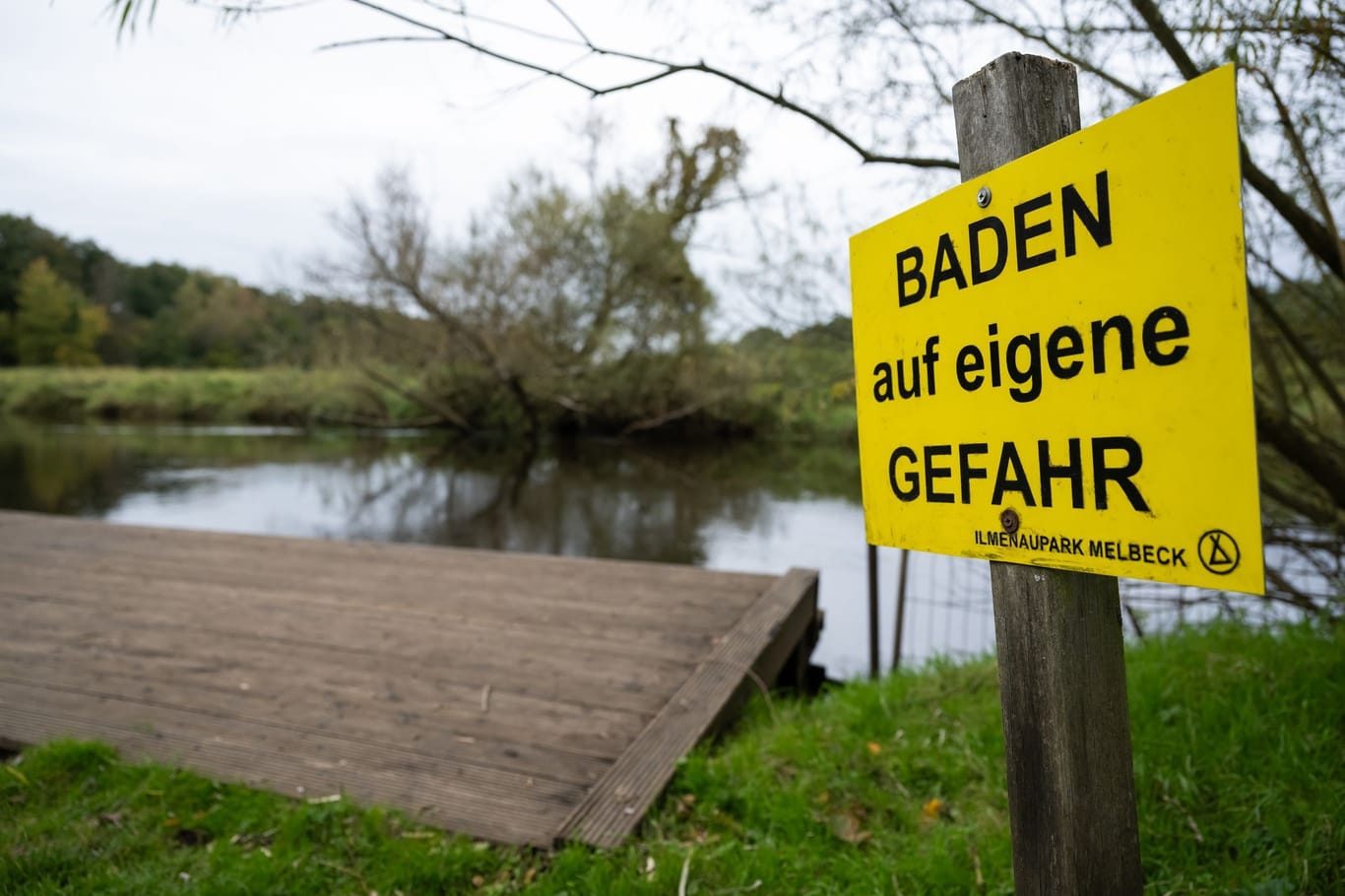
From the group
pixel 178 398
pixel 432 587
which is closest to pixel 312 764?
pixel 432 587

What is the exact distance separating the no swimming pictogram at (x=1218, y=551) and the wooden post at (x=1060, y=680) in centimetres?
19

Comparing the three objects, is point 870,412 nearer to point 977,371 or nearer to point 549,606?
point 977,371

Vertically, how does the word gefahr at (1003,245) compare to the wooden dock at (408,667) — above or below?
above

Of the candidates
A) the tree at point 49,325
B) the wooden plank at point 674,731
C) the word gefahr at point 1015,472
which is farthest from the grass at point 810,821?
the tree at point 49,325

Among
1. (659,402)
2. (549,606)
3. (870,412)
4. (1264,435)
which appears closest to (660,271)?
(659,402)

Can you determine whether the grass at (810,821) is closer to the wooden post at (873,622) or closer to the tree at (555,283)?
the wooden post at (873,622)

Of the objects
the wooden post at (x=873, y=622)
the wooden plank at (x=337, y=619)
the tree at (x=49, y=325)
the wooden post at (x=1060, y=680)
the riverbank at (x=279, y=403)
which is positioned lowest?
the wooden post at (x=873, y=622)

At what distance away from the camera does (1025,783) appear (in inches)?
40.6

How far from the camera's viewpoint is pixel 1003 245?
0.95 m

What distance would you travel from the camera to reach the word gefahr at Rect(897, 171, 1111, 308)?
85cm

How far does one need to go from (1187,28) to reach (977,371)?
1.76m

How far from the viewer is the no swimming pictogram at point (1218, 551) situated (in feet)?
2.40

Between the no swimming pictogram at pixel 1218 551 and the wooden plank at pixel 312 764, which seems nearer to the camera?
the no swimming pictogram at pixel 1218 551

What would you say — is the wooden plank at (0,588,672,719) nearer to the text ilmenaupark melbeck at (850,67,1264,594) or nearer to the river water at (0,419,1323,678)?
the text ilmenaupark melbeck at (850,67,1264,594)
